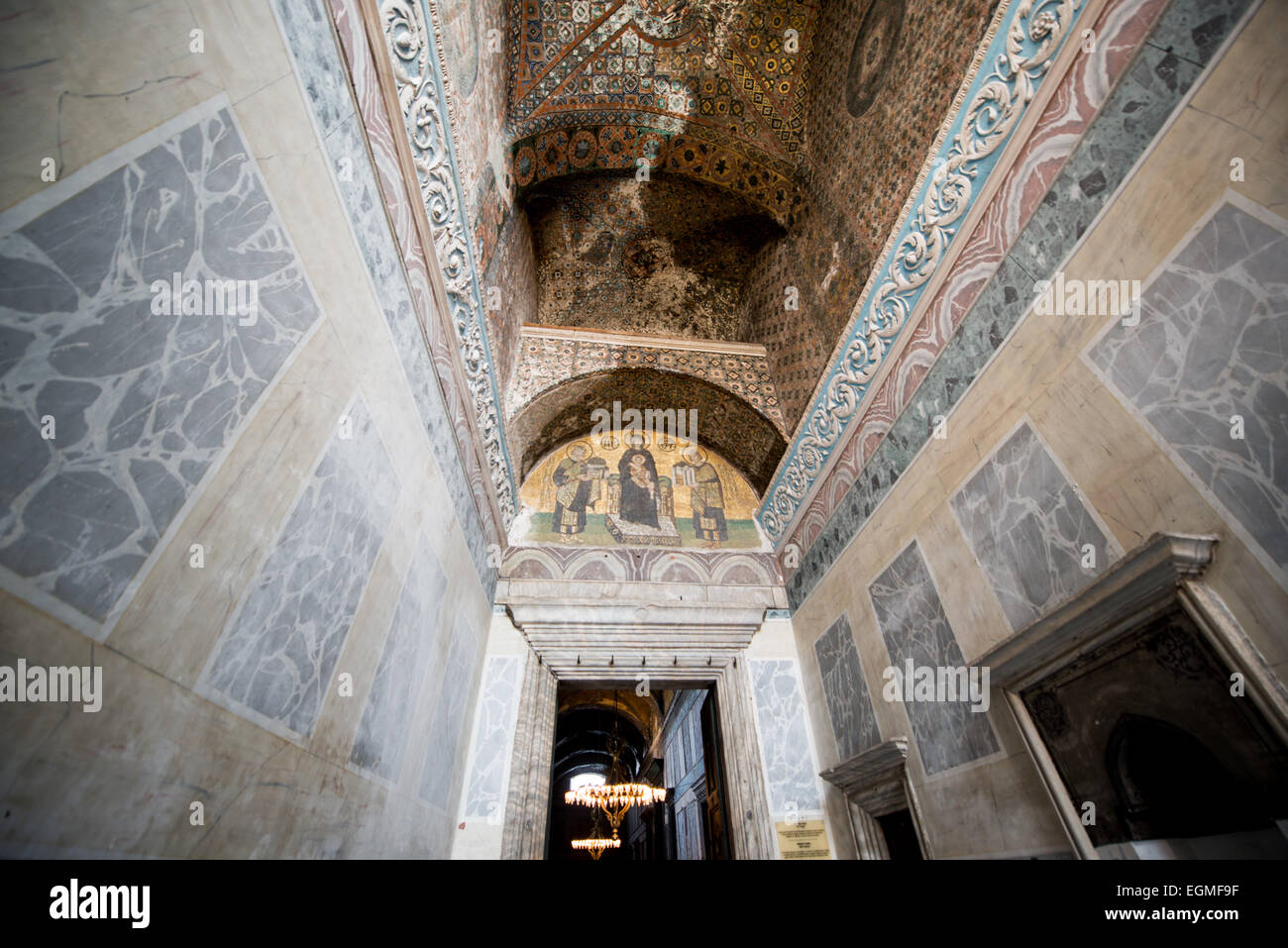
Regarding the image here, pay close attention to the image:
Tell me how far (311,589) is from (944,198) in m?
3.66

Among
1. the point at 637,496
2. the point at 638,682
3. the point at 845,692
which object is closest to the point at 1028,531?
the point at 845,692

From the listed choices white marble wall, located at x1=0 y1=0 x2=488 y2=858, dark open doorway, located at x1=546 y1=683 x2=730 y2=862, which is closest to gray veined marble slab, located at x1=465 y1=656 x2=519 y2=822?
dark open doorway, located at x1=546 y1=683 x2=730 y2=862

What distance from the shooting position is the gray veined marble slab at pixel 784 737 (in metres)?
4.02

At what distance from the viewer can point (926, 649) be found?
296 centimetres

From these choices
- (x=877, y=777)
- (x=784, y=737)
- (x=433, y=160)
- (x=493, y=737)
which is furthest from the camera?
(x=784, y=737)

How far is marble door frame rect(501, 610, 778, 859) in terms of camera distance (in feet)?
13.0

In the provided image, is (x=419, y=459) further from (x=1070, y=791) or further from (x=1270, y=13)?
(x=1270, y=13)

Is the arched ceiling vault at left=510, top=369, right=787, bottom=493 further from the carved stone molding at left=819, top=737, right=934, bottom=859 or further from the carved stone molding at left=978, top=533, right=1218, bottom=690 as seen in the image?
the carved stone molding at left=978, top=533, right=1218, bottom=690

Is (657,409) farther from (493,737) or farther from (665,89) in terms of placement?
(493,737)

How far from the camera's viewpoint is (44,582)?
3.25 feet

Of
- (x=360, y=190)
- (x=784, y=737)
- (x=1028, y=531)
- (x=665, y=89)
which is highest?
(x=665, y=89)

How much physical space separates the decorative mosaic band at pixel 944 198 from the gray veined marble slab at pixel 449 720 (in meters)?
3.19

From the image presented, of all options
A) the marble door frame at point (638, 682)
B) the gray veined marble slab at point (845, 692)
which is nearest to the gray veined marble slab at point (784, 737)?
the marble door frame at point (638, 682)
